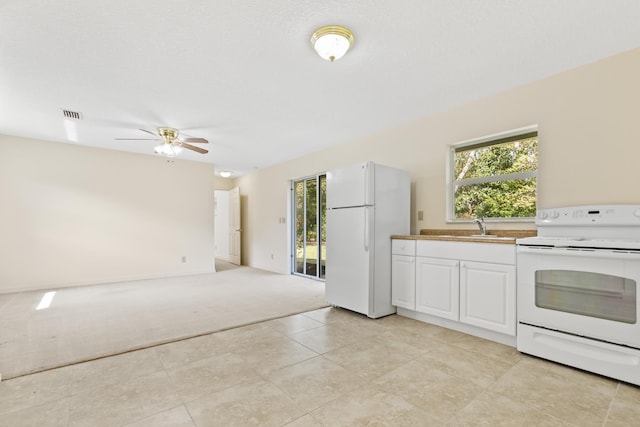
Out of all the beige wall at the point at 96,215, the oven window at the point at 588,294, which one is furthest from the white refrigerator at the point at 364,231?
the beige wall at the point at 96,215

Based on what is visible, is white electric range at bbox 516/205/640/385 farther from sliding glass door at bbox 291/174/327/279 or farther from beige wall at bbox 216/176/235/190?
beige wall at bbox 216/176/235/190

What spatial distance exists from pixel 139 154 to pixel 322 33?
506 cm

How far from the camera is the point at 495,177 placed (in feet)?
10.6

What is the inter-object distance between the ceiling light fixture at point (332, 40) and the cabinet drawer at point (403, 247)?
199 centimetres

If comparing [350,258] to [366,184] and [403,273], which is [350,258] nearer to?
[403,273]

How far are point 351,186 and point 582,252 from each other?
208cm

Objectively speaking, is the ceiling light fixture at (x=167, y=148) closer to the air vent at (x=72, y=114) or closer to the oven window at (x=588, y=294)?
the air vent at (x=72, y=114)

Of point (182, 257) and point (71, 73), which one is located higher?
point (71, 73)

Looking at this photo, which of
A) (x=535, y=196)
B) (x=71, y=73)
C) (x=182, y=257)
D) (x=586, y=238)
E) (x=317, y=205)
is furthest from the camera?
(x=182, y=257)

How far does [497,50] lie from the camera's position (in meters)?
2.41

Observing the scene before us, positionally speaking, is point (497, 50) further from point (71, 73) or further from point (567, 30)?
point (71, 73)

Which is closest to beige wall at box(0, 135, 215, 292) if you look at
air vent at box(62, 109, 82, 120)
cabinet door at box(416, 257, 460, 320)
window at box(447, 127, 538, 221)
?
air vent at box(62, 109, 82, 120)

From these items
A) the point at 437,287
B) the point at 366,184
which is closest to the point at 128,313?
the point at 366,184

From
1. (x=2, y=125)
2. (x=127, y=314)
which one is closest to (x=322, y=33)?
(x=127, y=314)
